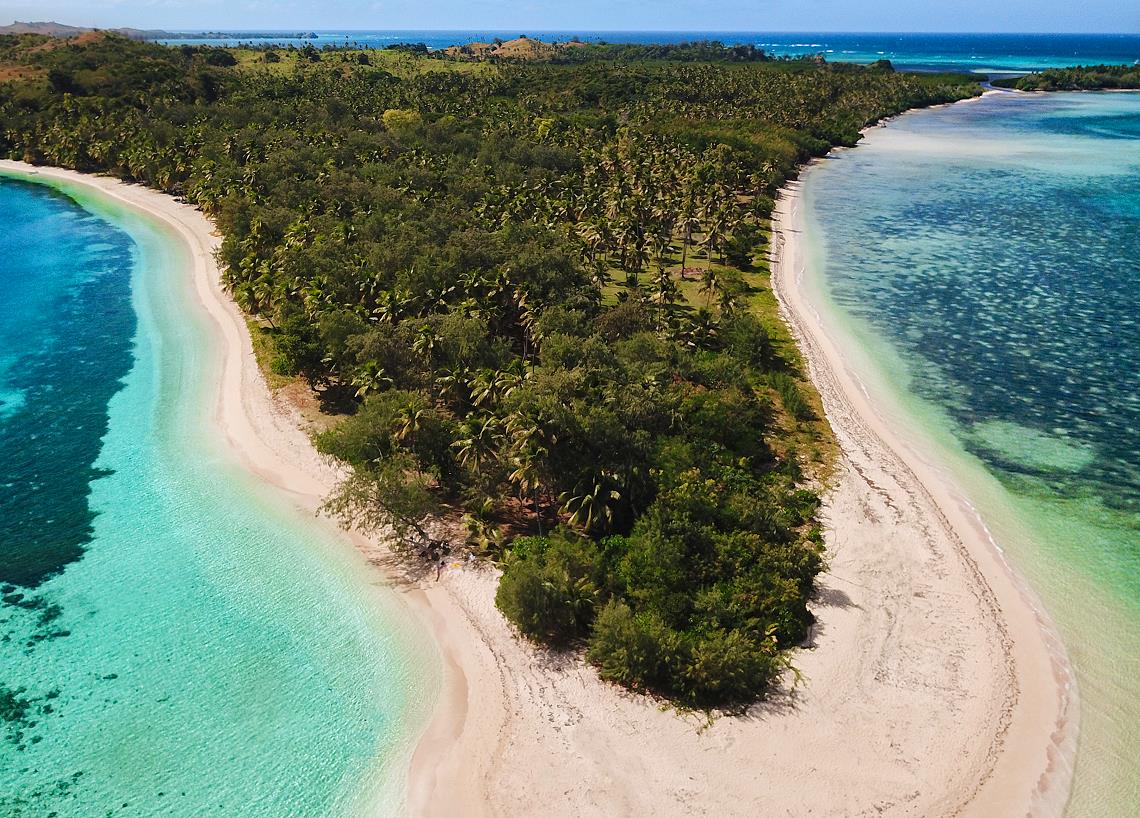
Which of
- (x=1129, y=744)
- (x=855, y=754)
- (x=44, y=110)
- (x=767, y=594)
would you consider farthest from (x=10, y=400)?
(x=44, y=110)

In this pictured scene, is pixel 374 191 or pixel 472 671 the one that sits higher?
pixel 374 191

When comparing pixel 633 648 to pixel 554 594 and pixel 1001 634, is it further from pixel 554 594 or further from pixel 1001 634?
pixel 1001 634

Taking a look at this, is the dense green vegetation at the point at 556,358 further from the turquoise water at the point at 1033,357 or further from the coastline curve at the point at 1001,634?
the turquoise water at the point at 1033,357

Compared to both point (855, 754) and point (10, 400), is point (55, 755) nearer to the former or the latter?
point (855, 754)

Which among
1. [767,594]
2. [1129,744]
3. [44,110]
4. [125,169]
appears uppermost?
[44,110]

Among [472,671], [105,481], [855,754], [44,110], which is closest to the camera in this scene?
[855,754]

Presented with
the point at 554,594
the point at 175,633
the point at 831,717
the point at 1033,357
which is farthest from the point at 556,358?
the point at 1033,357
